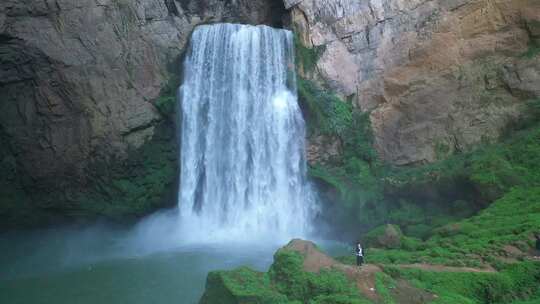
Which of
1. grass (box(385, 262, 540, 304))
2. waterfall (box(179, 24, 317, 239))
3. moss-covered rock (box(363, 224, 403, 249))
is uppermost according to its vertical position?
waterfall (box(179, 24, 317, 239))

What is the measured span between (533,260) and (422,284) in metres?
2.86

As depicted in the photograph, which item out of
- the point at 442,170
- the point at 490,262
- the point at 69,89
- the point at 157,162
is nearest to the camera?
the point at 490,262

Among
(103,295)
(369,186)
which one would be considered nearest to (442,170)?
(369,186)

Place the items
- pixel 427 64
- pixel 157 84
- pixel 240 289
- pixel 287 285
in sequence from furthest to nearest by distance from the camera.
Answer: pixel 157 84 < pixel 427 64 < pixel 287 285 < pixel 240 289

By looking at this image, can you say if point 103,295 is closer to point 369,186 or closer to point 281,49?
point 369,186

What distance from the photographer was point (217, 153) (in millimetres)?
22812

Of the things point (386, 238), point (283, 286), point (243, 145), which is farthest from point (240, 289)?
point (243, 145)

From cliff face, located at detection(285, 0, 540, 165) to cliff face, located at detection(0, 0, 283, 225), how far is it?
773cm

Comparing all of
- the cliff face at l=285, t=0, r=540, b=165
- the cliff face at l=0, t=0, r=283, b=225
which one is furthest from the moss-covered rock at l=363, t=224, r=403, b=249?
the cliff face at l=0, t=0, r=283, b=225

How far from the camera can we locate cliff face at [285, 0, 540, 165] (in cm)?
2095

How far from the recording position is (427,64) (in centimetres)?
2239

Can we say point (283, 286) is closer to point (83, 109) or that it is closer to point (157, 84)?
point (83, 109)

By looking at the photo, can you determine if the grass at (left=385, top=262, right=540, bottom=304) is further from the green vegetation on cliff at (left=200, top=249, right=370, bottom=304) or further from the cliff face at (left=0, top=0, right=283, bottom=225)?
the cliff face at (left=0, top=0, right=283, bottom=225)

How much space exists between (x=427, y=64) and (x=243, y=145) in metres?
8.84
